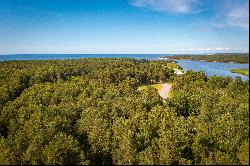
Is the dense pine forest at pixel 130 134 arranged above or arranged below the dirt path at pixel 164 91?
above

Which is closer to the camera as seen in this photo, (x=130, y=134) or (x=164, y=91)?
(x=130, y=134)

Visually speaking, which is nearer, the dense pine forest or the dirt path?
the dense pine forest

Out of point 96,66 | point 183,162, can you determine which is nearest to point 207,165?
point 183,162

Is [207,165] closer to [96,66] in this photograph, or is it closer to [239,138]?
[239,138]

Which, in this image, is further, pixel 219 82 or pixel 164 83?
pixel 164 83

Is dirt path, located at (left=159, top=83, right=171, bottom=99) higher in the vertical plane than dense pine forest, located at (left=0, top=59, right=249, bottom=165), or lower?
lower

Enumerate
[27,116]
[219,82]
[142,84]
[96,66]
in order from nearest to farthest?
1. [27,116]
2. [219,82]
3. [142,84]
4. [96,66]

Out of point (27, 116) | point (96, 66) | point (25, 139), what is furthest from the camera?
point (96, 66)

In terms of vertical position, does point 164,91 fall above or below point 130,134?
below

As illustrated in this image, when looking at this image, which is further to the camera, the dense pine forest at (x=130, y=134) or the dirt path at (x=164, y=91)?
the dirt path at (x=164, y=91)
